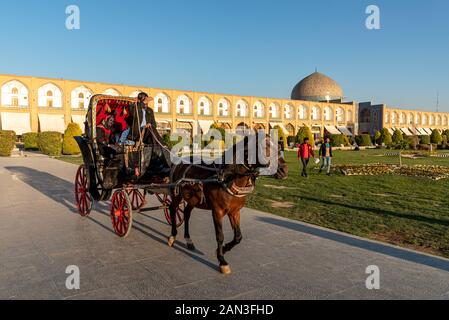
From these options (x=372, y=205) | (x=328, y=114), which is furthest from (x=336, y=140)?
(x=372, y=205)

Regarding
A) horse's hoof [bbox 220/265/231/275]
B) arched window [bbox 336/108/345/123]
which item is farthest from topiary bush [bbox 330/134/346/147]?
horse's hoof [bbox 220/265/231/275]

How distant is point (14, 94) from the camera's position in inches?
1565

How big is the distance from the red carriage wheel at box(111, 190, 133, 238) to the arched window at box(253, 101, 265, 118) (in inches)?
2116

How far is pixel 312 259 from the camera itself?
4742 millimetres

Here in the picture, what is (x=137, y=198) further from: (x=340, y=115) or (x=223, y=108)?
(x=340, y=115)

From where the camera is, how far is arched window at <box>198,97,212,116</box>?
53.4 meters

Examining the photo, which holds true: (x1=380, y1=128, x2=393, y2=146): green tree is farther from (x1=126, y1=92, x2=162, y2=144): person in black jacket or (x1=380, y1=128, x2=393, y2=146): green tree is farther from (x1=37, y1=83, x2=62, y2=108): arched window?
(x1=126, y1=92, x2=162, y2=144): person in black jacket

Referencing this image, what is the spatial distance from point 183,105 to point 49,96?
59.9ft

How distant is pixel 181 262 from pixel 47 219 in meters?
3.95

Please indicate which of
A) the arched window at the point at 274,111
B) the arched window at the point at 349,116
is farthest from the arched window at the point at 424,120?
the arched window at the point at 274,111

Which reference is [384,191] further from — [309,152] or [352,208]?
[309,152]

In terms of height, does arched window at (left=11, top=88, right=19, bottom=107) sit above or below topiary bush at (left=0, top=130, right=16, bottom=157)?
above

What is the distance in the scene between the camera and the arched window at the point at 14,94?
1539 inches
